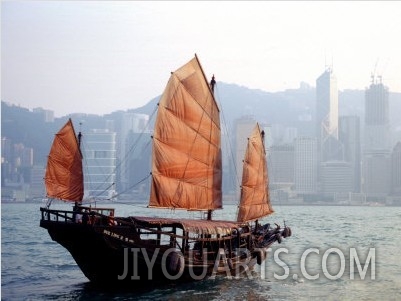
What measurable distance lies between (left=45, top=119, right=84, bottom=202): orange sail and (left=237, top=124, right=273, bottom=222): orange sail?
11146 millimetres

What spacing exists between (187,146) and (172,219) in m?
5.19

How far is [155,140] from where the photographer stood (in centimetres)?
3014

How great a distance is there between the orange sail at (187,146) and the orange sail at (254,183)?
3.39 m

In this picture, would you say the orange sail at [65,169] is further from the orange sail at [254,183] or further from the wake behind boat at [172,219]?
the orange sail at [254,183]

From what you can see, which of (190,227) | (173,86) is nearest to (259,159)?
(173,86)

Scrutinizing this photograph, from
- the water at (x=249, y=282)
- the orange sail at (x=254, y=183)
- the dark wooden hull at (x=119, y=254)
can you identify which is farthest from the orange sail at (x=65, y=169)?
the orange sail at (x=254, y=183)

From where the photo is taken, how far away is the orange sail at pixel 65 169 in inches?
1101

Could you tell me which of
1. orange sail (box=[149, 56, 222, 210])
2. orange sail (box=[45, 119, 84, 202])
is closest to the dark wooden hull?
orange sail (box=[45, 119, 84, 202])

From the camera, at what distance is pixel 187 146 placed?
31359 mm

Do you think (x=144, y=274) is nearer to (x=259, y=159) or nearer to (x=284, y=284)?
(x=284, y=284)

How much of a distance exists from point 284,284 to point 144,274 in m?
8.02

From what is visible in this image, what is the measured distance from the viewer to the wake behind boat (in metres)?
25.6

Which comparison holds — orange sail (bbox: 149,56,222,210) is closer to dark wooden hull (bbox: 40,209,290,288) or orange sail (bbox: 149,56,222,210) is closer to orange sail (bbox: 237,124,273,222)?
orange sail (bbox: 237,124,273,222)

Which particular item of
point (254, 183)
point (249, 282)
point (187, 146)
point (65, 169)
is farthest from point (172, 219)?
point (254, 183)
